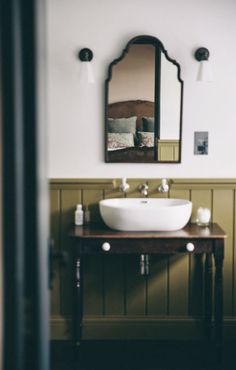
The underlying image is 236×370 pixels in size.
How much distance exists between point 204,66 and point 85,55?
722 millimetres

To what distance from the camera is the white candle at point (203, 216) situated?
3.13 m

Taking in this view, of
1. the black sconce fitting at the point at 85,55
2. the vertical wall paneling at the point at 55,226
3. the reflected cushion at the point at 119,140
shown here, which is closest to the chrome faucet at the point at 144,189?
the reflected cushion at the point at 119,140

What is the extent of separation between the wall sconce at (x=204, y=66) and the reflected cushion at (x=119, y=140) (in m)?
0.55

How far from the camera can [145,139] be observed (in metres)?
3.23

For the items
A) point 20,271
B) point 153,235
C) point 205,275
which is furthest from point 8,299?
point 205,275

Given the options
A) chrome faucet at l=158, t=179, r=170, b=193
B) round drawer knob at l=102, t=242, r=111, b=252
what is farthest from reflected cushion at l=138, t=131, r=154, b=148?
round drawer knob at l=102, t=242, r=111, b=252

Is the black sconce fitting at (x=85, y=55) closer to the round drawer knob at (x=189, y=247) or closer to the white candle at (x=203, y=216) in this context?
the white candle at (x=203, y=216)

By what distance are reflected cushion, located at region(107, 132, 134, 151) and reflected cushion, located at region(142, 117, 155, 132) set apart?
0.32 ft

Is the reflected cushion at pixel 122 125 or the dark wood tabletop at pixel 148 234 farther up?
the reflected cushion at pixel 122 125

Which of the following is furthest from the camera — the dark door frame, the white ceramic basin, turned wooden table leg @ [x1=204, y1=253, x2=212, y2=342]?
turned wooden table leg @ [x1=204, y1=253, x2=212, y2=342]

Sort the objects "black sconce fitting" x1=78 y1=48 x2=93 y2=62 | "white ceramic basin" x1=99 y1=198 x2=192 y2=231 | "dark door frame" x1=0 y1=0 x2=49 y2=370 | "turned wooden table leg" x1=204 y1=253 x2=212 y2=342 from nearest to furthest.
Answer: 1. "dark door frame" x1=0 y1=0 x2=49 y2=370
2. "white ceramic basin" x1=99 y1=198 x2=192 y2=231
3. "turned wooden table leg" x1=204 y1=253 x2=212 y2=342
4. "black sconce fitting" x1=78 y1=48 x2=93 y2=62

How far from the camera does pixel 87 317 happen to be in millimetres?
3332

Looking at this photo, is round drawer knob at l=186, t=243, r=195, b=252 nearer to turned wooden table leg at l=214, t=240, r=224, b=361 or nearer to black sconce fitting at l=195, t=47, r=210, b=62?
turned wooden table leg at l=214, t=240, r=224, b=361

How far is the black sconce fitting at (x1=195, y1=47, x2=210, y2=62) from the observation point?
10.5ft
